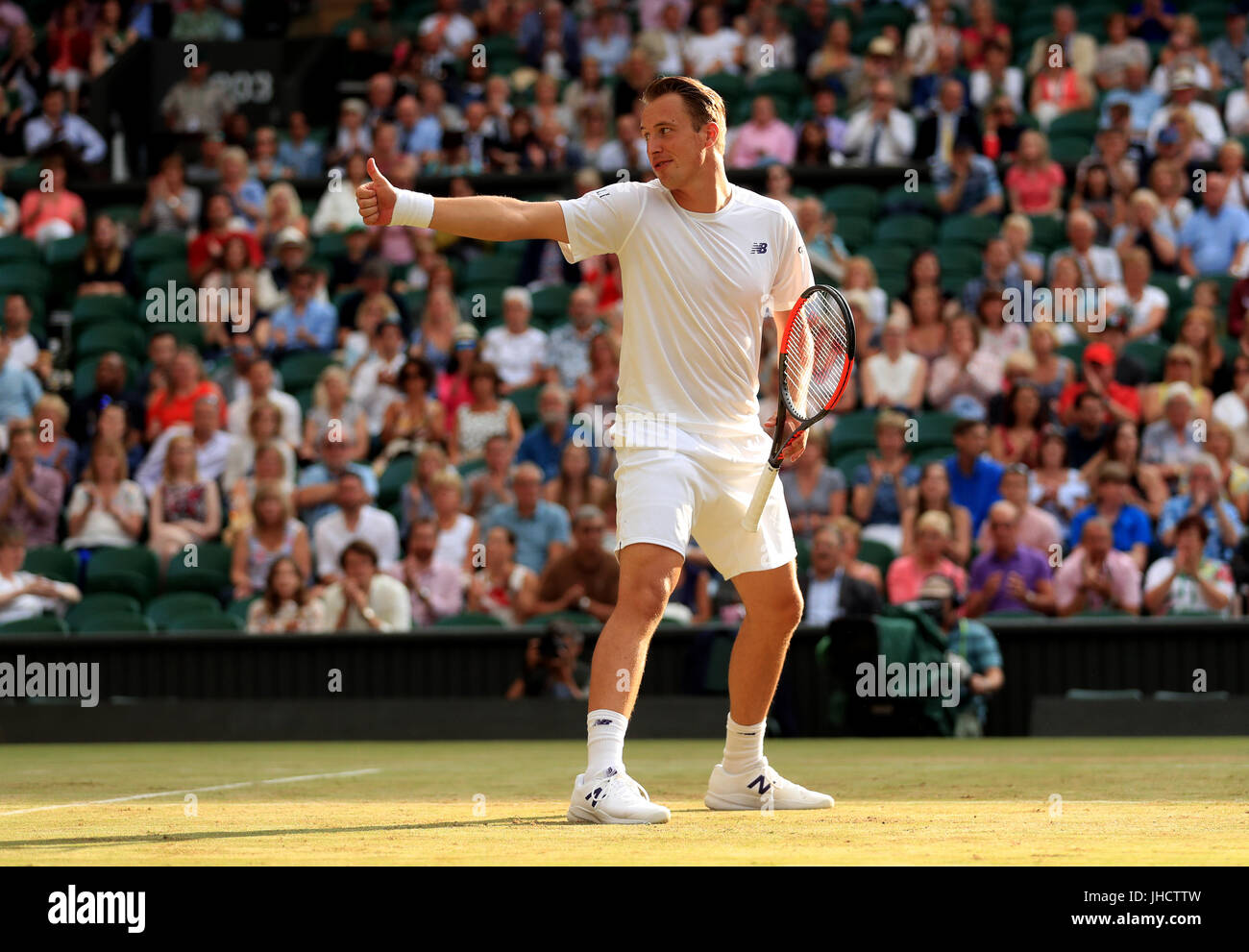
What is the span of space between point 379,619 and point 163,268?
4595 millimetres

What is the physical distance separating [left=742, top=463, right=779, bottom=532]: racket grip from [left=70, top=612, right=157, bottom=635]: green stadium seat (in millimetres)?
6835

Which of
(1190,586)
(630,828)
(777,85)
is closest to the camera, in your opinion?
(630,828)

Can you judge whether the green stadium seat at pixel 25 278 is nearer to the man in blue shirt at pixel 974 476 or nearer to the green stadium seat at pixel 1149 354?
the man in blue shirt at pixel 974 476

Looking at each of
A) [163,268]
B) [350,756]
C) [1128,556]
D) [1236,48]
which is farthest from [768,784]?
[1236,48]

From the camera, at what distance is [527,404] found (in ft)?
40.4

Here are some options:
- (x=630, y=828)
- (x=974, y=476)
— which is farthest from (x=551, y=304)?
(x=630, y=828)

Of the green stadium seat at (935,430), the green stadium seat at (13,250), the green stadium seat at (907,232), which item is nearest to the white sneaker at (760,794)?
the green stadium seat at (935,430)

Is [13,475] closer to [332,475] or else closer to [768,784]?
[332,475]

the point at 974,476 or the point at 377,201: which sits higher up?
the point at 377,201

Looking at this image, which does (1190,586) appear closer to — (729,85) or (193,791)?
(193,791)

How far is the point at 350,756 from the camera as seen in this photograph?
865 cm

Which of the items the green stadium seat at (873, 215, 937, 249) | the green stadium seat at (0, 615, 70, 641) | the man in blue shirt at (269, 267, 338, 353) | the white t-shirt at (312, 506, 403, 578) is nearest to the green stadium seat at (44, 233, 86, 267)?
the man in blue shirt at (269, 267, 338, 353)

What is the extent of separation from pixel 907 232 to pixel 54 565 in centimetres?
638

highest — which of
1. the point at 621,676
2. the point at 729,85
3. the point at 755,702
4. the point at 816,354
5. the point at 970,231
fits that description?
the point at 729,85
